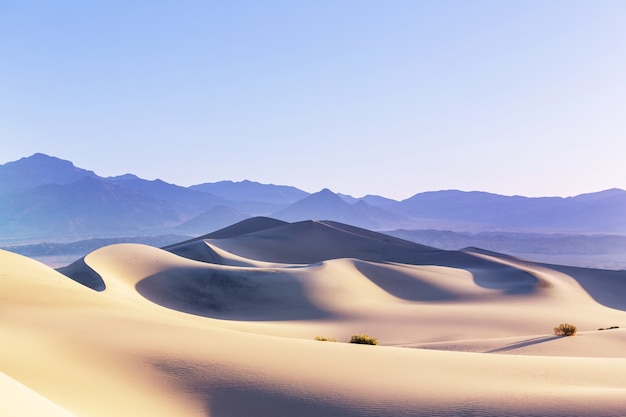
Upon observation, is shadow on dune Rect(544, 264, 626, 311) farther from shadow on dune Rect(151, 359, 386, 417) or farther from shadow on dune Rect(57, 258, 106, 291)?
shadow on dune Rect(151, 359, 386, 417)

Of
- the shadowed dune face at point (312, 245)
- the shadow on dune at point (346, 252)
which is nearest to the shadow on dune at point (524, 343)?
the shadow on dune at point (346, 252)

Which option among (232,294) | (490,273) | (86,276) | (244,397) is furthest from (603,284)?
(244,397)

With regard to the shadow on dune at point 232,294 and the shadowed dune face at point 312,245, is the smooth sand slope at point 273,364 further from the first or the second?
the shadowed dune face at point 312,245

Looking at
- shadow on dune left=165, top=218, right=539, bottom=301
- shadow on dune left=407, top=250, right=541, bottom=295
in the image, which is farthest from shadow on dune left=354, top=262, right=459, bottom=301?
shadow on dune left=407, top=250, right=541, bottom=295

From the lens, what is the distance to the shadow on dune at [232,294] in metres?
25.8

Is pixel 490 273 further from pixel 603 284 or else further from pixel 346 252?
pixel 346 252

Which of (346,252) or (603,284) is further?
(346,252)

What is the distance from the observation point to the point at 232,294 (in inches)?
1121

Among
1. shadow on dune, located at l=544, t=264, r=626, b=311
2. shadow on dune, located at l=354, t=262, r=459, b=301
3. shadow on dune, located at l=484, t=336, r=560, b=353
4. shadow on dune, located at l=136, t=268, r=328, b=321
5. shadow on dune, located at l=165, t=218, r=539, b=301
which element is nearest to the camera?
shadow on dune, located at l=484, t=336, r=560, b=353

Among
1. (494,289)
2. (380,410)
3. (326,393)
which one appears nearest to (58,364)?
(326,393)

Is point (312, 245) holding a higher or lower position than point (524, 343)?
higher

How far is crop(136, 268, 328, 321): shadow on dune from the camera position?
25.8 metres

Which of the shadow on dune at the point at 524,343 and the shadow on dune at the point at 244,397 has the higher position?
the shadow on dune at the point at 244,397

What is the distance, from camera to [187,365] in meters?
7.98
